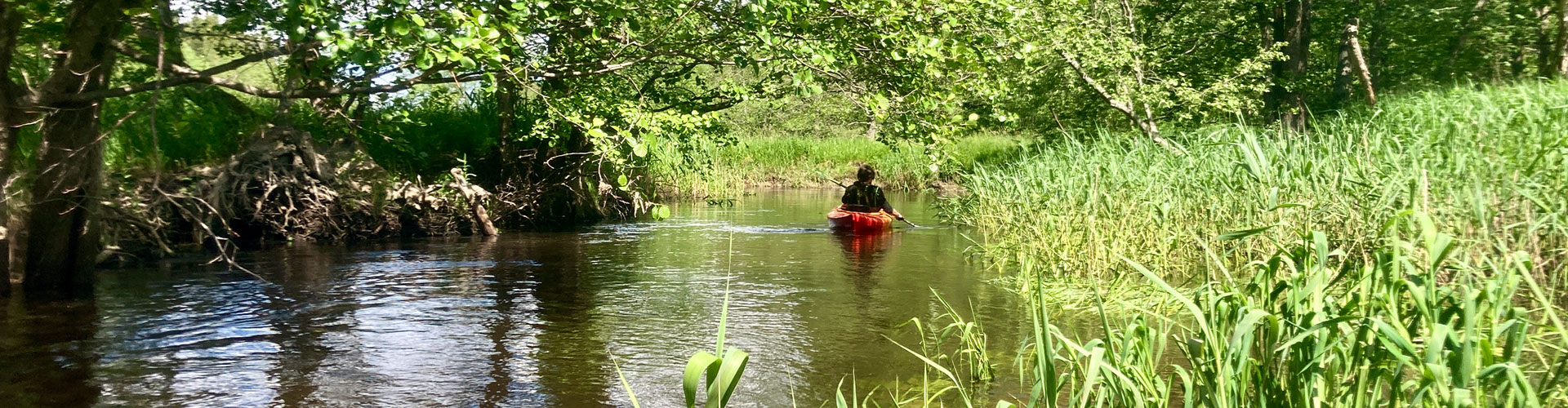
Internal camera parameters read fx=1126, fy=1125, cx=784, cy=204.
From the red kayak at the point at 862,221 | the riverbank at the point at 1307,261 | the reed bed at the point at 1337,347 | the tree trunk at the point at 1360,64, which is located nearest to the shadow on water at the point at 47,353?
the riverbank at the point at 1307,261

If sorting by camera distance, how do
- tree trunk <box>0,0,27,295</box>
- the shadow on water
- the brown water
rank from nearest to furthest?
the shadow on water
the brown water
tree trunk <box>0,0,27,295</box>

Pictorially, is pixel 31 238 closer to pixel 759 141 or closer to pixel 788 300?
pixel 788 300

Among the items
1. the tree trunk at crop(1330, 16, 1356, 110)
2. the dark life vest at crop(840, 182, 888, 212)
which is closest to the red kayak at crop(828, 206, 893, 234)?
the dark life vest at crop(840, 182, 888, 212)

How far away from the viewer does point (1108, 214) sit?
369 inches

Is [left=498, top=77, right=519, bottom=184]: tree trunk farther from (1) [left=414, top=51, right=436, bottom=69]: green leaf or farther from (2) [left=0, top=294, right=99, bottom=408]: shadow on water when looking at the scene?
(1) [left=414, top=51, right=436, bottom=69]: green leaf

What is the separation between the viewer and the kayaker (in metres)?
15.5

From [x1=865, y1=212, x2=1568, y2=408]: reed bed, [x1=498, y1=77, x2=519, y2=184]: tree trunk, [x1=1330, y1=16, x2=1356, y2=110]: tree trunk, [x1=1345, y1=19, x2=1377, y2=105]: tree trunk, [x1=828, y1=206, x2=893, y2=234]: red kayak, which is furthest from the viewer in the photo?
[x1=1330, y1=16, x2=1356, y2=110]: tree trunk

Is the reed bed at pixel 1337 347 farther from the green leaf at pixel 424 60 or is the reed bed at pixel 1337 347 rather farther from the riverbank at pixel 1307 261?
the green leaf at pixel 424 60

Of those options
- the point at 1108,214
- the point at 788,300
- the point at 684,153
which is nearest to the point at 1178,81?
the point at 684,153

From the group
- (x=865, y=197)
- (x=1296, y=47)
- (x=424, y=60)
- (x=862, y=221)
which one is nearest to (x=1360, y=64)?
(x=1296, y=47)

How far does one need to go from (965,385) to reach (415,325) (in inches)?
156

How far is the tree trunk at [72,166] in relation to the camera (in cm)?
723

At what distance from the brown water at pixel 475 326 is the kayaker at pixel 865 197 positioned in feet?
8.30

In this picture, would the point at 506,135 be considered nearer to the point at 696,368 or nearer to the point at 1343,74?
the point at 696,368
